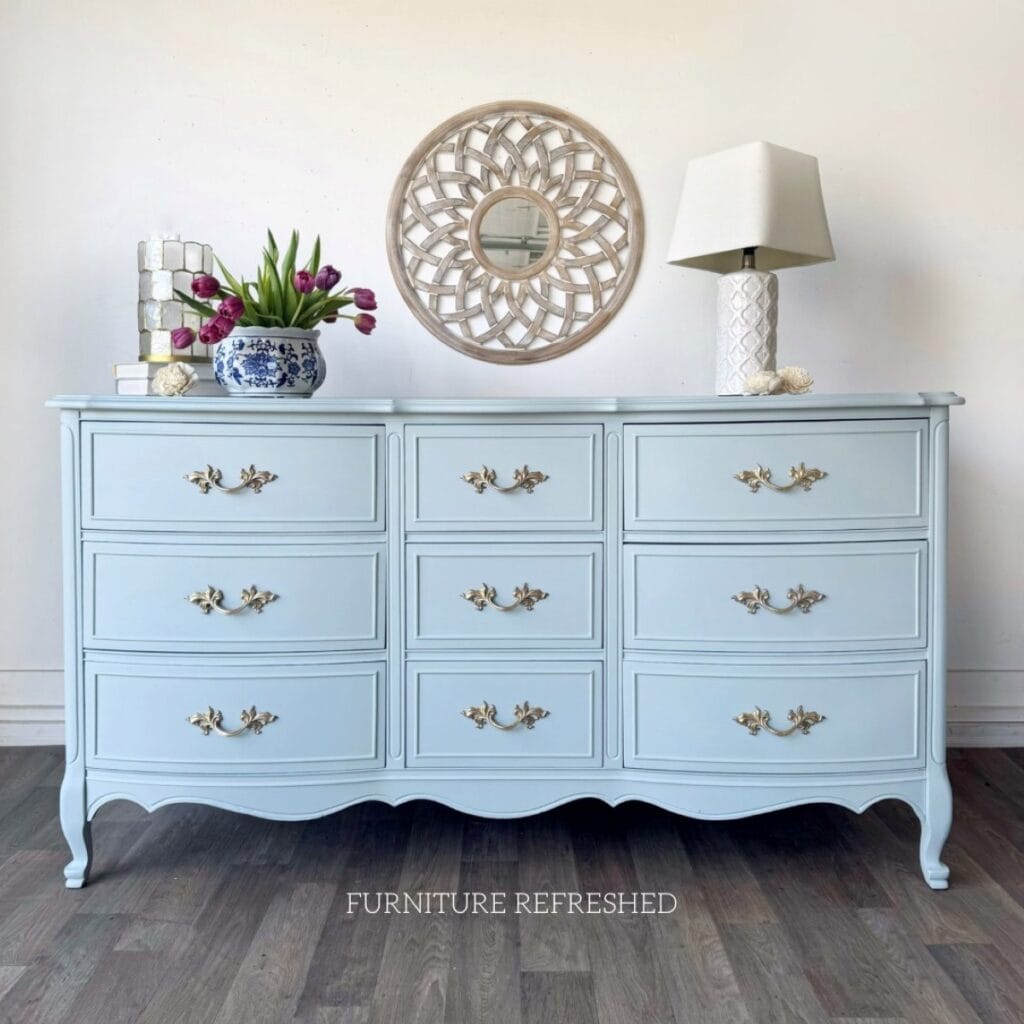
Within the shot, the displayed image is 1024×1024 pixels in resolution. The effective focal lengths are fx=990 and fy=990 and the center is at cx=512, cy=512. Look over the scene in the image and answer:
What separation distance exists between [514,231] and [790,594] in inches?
46.8

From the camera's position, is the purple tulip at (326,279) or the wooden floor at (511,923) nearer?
the wooden floor at (511,923)

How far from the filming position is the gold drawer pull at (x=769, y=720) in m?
1.80

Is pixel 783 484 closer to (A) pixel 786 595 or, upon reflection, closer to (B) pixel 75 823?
(A) pixel 786 595

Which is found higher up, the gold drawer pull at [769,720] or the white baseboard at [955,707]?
the gold drawer pull at [769,720]

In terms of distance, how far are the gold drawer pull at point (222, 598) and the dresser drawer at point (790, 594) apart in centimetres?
67

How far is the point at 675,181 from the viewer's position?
8.12 ft

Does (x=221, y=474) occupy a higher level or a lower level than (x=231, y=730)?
higher

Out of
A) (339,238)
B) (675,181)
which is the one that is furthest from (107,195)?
(675,181)

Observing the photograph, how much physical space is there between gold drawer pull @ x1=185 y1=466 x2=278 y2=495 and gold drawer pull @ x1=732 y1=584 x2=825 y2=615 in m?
0.88

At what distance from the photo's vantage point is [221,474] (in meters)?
1.79

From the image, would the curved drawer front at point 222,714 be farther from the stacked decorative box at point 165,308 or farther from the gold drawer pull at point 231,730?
the stacked decorative box at point 165,308

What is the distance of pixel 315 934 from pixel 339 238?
161 centimetres

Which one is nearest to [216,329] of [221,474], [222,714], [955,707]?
[221,474]

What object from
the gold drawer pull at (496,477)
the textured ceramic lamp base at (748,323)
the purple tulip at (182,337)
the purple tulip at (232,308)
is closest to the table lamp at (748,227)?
the textured ceramic lamp base at (748,323)
